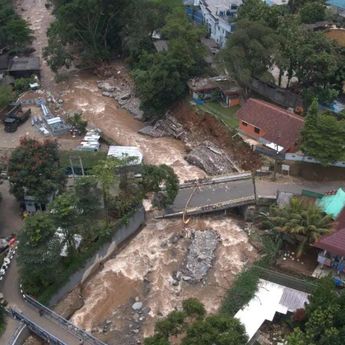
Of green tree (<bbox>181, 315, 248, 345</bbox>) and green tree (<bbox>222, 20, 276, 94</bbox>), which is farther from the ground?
green tree (<bbox>222, 20, 276, 94</bbox>)

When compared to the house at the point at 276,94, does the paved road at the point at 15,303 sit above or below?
below

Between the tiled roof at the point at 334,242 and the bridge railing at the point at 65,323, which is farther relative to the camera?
the tiled roof at the point at 334,242

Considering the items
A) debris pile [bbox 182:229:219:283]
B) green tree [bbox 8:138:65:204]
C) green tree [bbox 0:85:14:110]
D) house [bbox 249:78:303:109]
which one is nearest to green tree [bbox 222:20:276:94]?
house [bbox 249:78:303:109]

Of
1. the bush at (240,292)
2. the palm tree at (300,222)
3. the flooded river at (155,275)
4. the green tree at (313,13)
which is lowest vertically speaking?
the flooded river at (155,275)

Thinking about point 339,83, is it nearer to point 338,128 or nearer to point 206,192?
point 338,128

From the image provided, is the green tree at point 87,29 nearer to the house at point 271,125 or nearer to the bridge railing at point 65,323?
the house at point 271,125

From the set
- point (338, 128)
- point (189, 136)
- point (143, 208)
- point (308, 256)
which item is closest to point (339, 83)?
point (338, 128)

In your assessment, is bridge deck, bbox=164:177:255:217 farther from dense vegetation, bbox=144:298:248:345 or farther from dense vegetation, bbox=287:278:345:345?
dense vegetation, bbox=144:298:248:345

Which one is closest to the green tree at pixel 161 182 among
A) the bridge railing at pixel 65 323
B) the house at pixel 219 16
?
the bridge railing at pixel 65 323
